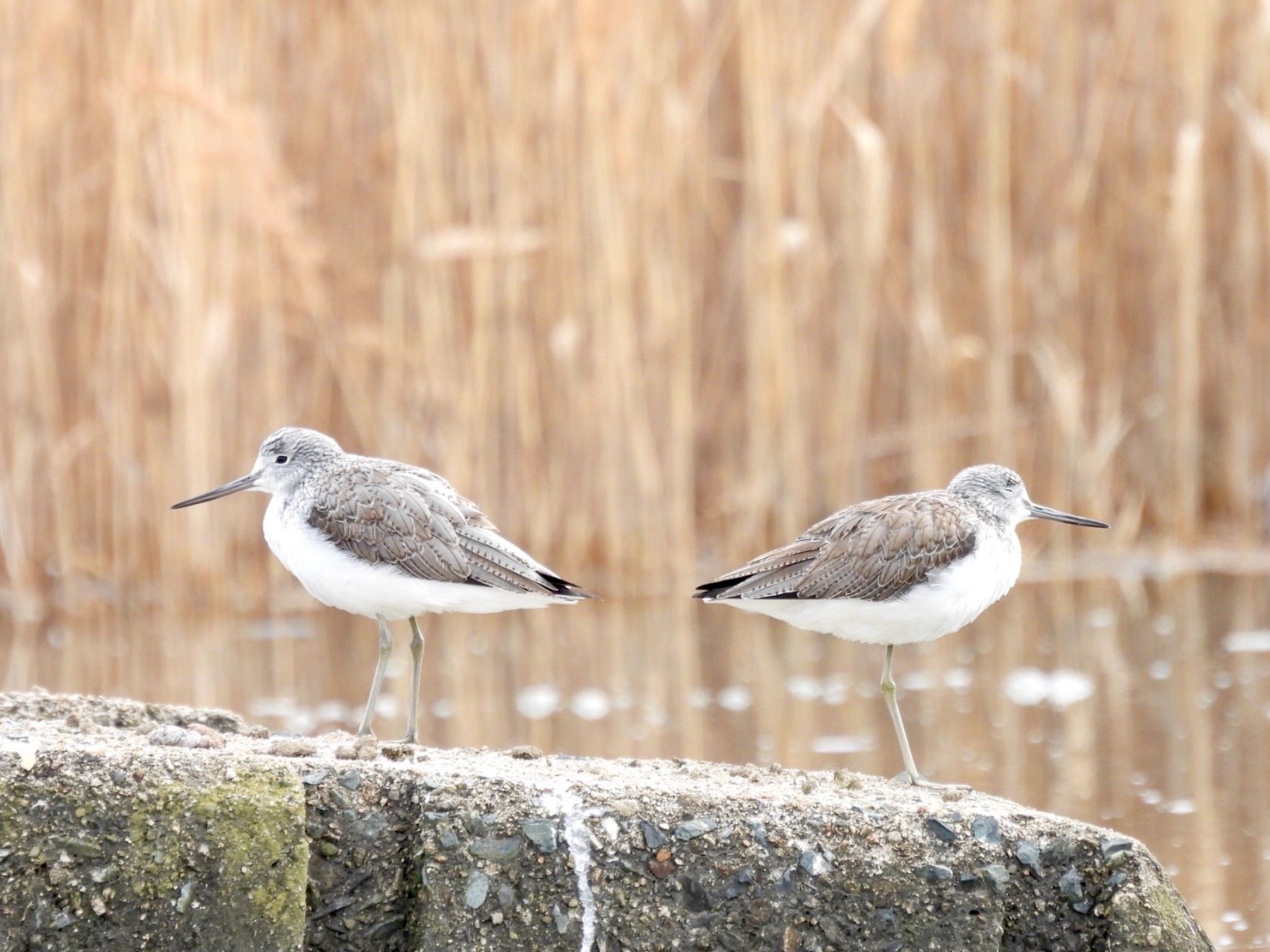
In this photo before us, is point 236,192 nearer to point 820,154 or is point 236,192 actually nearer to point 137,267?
point 137,267

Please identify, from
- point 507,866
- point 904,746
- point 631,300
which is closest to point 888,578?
point 904,746

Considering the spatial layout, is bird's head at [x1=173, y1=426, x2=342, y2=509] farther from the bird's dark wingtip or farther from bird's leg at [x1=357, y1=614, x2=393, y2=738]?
the bird's dark wingtip

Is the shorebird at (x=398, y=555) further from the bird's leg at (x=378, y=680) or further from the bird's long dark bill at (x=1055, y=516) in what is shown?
the bird's long dark bill at (x=1055, y=516)

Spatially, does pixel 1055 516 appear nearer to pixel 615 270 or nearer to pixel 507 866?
pixel 507 866

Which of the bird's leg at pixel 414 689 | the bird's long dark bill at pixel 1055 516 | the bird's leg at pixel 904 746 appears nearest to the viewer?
the bird's leg at pixel 904 746

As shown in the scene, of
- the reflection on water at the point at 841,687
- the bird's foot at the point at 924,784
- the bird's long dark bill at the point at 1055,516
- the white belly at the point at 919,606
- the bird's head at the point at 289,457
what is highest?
the bird's head at the point at 289,457

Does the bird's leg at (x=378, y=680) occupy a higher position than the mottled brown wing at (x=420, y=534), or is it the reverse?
the mottled brown wing at (x=420, y=534)

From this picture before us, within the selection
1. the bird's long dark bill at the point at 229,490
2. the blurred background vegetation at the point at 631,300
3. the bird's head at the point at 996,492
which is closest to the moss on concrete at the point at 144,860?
the bird's long dark bill at the point at 229,490

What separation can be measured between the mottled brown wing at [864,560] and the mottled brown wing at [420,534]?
0.62m

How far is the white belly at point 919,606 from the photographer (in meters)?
5.76

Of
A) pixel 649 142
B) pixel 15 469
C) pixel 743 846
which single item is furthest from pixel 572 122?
pixel 743 846

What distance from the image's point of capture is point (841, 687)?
966cm

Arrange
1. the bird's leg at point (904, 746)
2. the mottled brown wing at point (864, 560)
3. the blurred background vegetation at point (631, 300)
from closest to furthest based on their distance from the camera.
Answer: the bird's leg at point (904, 746) → the mottled brown wing at point (864, 560) → the blurred background vegetation at point (631, 300)

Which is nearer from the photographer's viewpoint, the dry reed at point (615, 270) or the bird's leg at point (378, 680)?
the bird's leg at point (378, 680)
